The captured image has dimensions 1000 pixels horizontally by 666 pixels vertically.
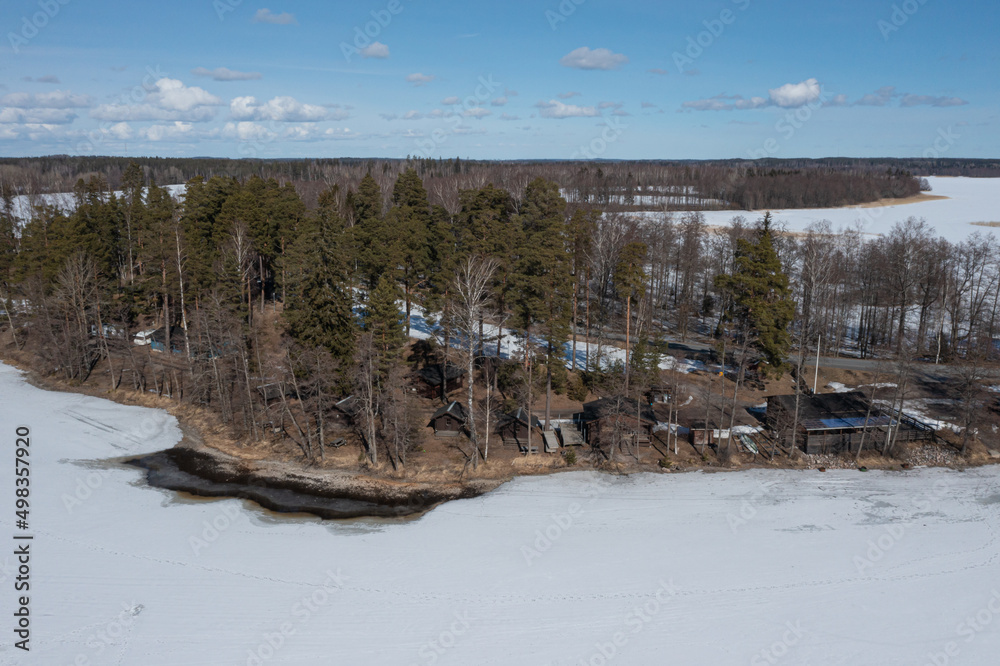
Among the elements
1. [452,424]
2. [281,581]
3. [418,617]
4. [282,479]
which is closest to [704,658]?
[418,617]

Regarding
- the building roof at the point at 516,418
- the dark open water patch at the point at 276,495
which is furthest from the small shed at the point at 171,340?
the building roof at the point at 516,418

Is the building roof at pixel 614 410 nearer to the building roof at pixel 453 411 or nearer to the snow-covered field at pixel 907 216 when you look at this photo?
the building roof at pixel 453 411

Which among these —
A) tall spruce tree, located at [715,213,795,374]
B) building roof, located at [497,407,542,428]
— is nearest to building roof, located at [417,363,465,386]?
building roof, located at [497,407,542,428]

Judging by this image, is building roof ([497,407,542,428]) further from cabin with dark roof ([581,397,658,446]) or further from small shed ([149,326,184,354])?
small shed ([149,326,184,354])

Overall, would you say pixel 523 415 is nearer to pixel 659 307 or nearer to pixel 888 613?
pixel 888 613

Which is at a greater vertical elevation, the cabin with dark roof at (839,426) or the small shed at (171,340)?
the small shed at (171,340)

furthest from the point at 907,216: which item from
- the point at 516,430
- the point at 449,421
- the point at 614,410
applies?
the point at 449,421
